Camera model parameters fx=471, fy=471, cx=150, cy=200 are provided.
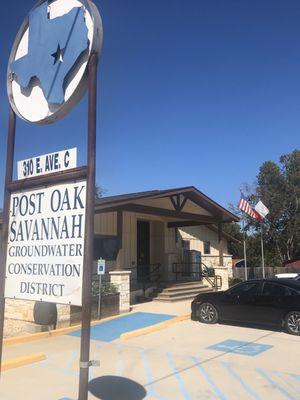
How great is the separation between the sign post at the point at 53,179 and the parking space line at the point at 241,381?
12.0 feet

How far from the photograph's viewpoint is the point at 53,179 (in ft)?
14.8

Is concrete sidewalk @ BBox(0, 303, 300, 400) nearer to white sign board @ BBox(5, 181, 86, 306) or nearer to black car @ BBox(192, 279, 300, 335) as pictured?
black car @ BBox(192, 279, 300, 335)

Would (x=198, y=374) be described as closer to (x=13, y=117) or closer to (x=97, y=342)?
(x=97, y=342)

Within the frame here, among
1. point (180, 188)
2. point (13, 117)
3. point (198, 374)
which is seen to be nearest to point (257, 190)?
point (180, 188)

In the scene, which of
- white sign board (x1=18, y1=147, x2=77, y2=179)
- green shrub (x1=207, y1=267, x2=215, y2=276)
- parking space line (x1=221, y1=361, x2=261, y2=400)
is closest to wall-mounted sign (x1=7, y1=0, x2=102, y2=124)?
white sign board (x1=18, y1=147, x2=77, y2=179)

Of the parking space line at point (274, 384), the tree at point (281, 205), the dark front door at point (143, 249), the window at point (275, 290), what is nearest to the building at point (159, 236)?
the dark front door at point (143, 249)

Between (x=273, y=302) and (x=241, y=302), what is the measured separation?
3.24ft

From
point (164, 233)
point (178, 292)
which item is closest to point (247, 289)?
point (178, 292)

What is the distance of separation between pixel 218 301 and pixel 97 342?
155 inches

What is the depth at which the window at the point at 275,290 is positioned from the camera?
39.7ft

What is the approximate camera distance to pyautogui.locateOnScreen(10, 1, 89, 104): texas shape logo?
4.46 metres

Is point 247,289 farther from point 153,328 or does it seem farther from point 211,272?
point 211,272

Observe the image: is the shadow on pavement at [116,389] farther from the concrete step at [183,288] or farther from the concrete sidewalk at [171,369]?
the concrete step at [183,288]

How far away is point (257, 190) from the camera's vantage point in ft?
151
